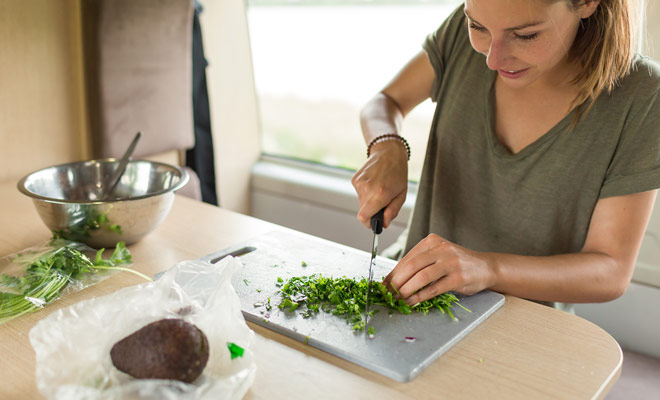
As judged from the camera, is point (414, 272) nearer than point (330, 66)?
Yes

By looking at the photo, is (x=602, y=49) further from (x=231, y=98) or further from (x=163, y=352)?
(x=231, y=98)

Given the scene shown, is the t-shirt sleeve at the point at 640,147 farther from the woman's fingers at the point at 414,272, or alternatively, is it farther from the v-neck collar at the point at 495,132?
the woman's fingers at the point at 414,272

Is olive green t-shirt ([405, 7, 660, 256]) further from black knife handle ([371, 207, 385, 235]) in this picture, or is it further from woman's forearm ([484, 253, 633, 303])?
black knife handle ([371, 207, 385, 235])

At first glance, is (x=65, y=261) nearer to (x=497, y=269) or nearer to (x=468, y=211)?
(x=497, y=269)

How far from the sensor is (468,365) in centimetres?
90

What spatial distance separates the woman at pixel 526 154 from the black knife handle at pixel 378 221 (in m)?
0.02

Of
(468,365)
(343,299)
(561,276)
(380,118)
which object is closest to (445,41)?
(380,118)

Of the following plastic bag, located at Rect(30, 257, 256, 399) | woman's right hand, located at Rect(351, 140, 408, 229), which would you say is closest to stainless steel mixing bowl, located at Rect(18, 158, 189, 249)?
plastic bag, located at Rect(30, 257, 256, 399)

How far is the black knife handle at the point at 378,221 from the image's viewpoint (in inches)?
47.5

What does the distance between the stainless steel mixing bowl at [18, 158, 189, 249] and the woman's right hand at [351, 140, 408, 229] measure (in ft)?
1.30

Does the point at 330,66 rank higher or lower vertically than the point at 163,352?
higher

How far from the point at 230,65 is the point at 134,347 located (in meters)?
2.11

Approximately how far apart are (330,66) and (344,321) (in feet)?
6.09

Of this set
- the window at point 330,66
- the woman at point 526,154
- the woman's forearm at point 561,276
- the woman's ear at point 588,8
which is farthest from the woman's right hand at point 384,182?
the window at point 330,66
